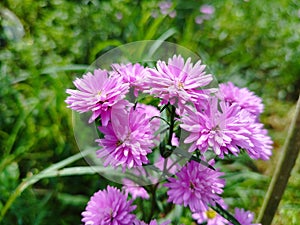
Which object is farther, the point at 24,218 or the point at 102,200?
the point at 24,218

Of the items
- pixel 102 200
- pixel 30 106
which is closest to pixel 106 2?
pixel 30 106

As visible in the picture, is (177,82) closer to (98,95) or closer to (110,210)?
(98,95)

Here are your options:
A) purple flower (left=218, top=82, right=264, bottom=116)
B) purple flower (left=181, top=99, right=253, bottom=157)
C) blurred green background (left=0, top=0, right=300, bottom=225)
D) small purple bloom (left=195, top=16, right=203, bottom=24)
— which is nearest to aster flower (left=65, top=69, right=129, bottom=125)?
purple flower (left=181, top=99, right=253, bottom=157)

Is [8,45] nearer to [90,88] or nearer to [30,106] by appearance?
[30,106]

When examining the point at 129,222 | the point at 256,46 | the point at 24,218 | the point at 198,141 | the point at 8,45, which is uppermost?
the point at 256,46

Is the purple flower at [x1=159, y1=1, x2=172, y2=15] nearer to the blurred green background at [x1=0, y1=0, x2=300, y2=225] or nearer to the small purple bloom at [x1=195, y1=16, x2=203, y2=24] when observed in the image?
the blurred green background at [x1=0, y1=0, x2=300, y2=225]

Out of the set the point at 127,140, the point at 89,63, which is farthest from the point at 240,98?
the point at 89,63
